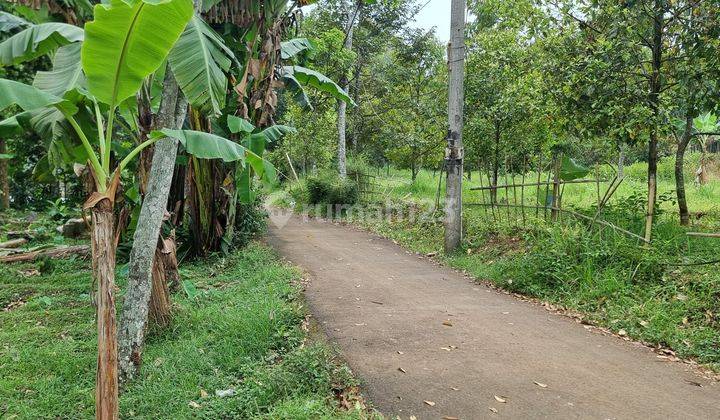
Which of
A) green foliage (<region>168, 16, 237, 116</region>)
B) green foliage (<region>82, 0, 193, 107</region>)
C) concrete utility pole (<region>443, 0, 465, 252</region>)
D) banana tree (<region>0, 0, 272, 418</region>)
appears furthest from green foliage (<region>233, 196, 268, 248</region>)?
green foliage (<region>82, 0, 193, 107</region>)

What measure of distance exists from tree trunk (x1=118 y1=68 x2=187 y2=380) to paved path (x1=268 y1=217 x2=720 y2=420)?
1.95 m

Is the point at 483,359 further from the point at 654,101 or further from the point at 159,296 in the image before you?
the point at 654,101

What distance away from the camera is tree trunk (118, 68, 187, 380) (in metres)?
4.73

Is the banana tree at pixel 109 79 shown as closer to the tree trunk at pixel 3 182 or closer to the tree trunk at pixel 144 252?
the tree trunk at pixel 144 252

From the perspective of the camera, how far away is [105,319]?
3.38 meters

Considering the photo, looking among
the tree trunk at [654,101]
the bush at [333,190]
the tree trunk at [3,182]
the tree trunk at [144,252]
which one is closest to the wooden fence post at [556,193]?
the tree trunk at [654,101]

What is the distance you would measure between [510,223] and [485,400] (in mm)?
5620

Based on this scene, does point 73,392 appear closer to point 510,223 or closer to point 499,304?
point 499,304

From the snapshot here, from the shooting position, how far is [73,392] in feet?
14.8

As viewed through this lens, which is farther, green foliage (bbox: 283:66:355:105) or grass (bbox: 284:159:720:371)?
green foliage (bbox: 283:66:355:105)

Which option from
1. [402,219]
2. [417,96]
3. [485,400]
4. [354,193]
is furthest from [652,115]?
[417,96]

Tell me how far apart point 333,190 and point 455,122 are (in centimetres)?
730

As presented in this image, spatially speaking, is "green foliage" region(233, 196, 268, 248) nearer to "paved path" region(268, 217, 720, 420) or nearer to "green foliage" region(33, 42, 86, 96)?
"paved path" region(268, 217, 720, 420)

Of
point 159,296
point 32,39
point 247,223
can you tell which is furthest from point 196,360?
point 247,223
